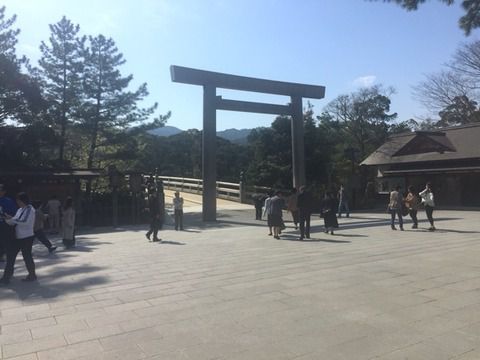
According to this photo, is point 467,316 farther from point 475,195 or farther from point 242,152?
point 242,152

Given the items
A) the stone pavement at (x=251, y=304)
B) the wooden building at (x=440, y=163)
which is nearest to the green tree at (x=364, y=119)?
the wooden building at (x=440, y=163)

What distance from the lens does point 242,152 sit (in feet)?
155

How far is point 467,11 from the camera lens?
25.1 ft

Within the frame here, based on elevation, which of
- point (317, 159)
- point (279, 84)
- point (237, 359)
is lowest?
point (237, 359)

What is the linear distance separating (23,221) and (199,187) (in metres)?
25.5

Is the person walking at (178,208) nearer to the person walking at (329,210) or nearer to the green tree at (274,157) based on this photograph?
the person walking at (329,210)

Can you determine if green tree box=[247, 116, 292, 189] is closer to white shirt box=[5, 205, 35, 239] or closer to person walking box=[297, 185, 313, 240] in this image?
person walking box=[297, 185, 313, 240]

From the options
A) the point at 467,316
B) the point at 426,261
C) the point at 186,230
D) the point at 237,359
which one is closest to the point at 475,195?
the point at 186,230

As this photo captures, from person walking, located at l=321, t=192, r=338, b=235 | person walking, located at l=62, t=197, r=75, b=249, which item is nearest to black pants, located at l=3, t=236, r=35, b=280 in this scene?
person walking, located at l=62, t=197, r=75, b=249

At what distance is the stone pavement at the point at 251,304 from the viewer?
4125 millimetres

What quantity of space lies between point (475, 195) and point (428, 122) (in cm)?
2409

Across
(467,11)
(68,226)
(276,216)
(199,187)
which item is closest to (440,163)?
(199,187)

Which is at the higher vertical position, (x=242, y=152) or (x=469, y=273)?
(x=242, y=152)

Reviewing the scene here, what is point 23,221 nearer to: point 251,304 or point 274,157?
point 251,304
